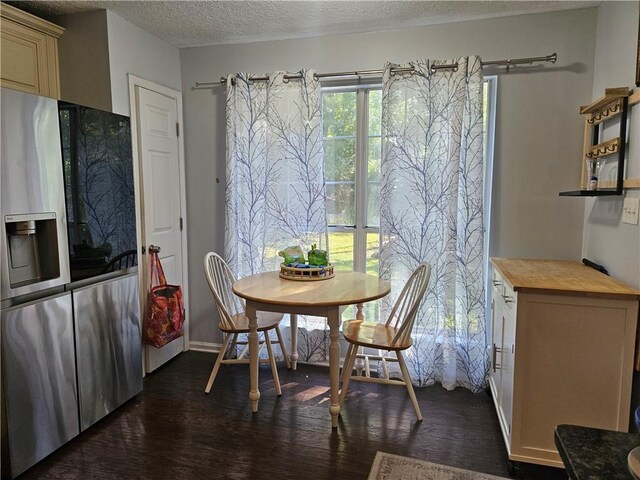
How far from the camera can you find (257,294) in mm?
2246

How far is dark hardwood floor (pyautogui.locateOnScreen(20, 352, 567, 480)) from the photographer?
1.94 metres

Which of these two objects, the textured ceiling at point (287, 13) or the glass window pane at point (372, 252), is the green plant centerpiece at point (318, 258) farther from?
the textured ceiling at point (287, 13)

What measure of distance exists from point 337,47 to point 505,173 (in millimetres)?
1420

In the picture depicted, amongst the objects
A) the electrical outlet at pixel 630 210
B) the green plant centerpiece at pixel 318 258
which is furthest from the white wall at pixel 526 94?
the green plant centerpiece at pixel 318 258

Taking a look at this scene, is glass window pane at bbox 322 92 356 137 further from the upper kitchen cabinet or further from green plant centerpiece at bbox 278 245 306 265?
the upper kitchen cabinet

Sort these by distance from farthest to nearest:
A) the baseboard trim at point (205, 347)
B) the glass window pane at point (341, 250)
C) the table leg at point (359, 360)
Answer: the baseboard trim at point (205, 347) → the glass window pane at point (341, 250) → the table leg at point (359, 360)

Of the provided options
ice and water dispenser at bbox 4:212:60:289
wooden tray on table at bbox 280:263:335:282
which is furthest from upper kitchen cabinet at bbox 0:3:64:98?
wooden tray on table at bbox 280:263:335:282

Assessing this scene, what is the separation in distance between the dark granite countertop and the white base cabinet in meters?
0.93

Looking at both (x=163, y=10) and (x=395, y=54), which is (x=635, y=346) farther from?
(x=163, y=10)

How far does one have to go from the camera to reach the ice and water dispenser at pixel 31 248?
5.97 feet

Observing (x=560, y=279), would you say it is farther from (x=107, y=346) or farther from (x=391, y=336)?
(x=107, y=346)

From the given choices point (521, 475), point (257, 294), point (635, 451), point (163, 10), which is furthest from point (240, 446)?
point (163, 10)

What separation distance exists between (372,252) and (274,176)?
0.89 meters

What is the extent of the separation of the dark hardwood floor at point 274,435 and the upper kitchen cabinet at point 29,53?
200 centimetres
